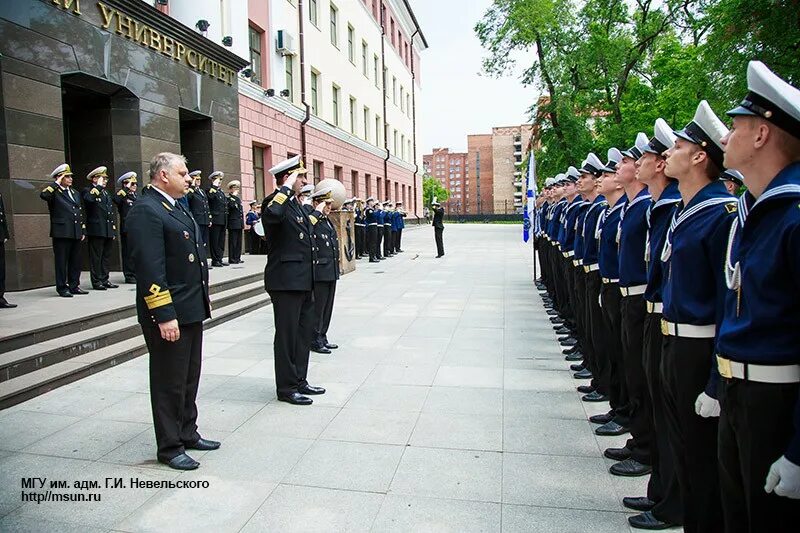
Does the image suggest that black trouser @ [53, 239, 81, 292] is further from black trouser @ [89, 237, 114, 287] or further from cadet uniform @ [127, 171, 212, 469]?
cadet uniform @ [127, 171, 212, 469]

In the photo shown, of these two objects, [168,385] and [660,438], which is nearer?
[660,438]

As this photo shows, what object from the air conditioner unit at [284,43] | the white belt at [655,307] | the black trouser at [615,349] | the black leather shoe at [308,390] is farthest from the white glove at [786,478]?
the air conditioner unit at [284,43]

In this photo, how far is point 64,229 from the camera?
29.8 ft

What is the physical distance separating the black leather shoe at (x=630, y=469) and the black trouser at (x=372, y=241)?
16.0 metres

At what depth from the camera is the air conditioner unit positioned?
19.6 meters

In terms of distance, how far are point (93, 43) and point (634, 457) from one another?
1138cm

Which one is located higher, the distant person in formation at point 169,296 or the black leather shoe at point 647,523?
the distant person in formation at point 169,296

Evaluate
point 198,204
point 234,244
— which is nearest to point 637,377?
point 198,204

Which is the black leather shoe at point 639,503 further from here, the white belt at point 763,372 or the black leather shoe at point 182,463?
the black leather shoe at point 182,463

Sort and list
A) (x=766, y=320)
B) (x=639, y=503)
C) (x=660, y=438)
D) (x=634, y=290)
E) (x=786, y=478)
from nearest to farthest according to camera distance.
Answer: (x=786, y=478) < (x=766, y=320) < (x=660, y=438) < (x=639, y=503) < (x=634, y=290)

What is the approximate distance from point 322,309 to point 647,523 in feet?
16.2

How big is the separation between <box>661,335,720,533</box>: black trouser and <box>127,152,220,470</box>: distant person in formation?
9.94 ft

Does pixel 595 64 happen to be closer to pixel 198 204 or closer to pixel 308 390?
pixel 198 204

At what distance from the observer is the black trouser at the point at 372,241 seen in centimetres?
1978
